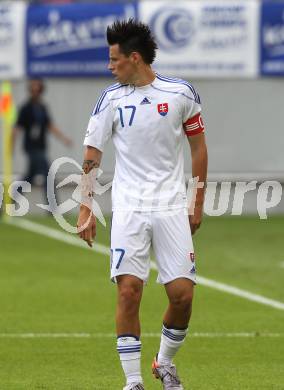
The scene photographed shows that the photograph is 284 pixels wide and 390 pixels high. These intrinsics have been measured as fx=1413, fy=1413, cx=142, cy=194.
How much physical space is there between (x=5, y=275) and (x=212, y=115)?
1208 centimetres

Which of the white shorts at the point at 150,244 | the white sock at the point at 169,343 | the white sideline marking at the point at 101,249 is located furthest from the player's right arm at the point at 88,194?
the white sideline marking at the point at 101,249

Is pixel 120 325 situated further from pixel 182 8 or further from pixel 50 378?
pixel 182 8

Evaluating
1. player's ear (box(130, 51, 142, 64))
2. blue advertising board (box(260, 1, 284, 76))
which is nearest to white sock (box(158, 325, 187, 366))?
player's ear (box(130, 51, 142, 64))

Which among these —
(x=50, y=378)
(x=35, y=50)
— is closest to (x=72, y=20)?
(x=35, y=50)

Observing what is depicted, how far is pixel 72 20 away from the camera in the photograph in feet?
88.7

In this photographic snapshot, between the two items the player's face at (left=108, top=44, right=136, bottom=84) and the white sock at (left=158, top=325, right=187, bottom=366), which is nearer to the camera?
the player's face at (left=108, top=44, right=136, bottom=84)

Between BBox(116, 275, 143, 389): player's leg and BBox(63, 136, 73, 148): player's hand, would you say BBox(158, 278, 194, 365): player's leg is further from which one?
BBox(63, 136, 73, 148): player's hand

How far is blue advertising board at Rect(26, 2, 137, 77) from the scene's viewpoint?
27.0 m

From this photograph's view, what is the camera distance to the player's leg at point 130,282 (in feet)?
29.5

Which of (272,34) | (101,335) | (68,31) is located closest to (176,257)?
(101,335)

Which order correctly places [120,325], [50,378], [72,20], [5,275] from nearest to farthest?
[120,325], [50,378], [5,275], [72,20]

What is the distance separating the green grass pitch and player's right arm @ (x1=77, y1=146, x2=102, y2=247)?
1.29 metres

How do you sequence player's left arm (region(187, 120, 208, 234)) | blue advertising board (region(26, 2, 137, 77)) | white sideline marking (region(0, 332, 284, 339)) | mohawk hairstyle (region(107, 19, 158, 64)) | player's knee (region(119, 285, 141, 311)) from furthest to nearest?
1. blue advertising board (region(26, 2, 137, 77))
2. white sideline marking (region(0, 332, 284, 339))
3. player's left arm (region(187, 120, 208, 234))
4. mohawk hairstyle (region(107, 19, 158, 64))
5. player's knee (region(119, 285, 141, 311))

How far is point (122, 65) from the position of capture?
9.09 m
